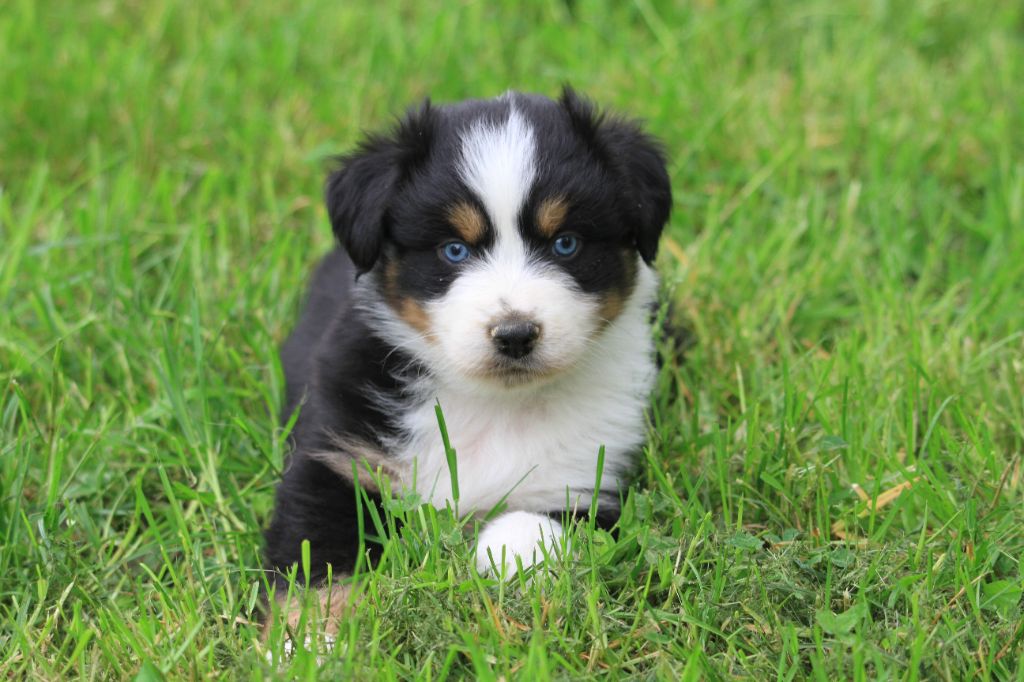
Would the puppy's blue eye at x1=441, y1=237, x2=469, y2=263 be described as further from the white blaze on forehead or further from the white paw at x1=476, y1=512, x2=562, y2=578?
the white paw at x1=476, y1=512, x2=562, y2=578

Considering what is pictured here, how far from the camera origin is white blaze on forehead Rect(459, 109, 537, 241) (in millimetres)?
3236

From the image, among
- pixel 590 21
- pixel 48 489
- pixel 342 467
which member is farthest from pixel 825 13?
pixel 48 489

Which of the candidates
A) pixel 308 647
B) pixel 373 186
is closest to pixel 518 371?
pixel 373 186

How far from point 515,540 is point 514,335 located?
0.54 meters

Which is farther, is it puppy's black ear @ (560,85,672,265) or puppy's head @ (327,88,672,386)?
puppy's black ear @ (560,85,672,265)

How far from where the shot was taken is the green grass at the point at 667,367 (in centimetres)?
292

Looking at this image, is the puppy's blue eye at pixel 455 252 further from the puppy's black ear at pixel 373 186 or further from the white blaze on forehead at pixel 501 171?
the puppy's black ear at pixel 373 186

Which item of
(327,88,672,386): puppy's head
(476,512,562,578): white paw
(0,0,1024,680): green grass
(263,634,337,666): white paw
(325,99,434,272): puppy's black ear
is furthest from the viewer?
(325,99,434,272): puppy's black ear

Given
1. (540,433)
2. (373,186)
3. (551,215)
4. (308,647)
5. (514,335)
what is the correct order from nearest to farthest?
1. (308,647)
2. (514,335)
3. (551,215)
4. (373,186)
5. (540,433)

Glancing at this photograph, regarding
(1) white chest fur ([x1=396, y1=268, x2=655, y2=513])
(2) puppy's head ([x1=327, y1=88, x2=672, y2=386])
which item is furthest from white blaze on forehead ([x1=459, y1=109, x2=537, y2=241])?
(1) white chest fur ([x1=396, y1=268, x2=655, y2=513])

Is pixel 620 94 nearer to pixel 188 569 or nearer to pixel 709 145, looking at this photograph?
pixel 709 145

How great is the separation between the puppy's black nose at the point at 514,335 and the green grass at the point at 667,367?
476mm

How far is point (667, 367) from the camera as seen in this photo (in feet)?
13.0

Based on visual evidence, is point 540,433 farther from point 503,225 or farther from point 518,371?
point 503,225
